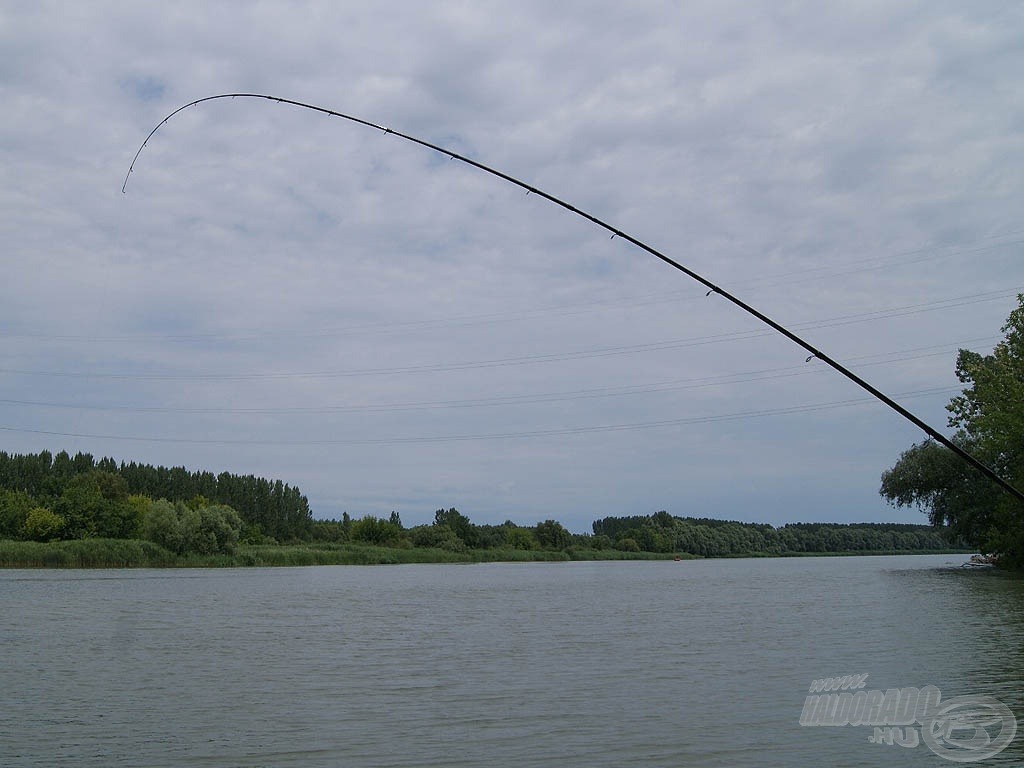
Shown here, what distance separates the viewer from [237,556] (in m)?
80.2

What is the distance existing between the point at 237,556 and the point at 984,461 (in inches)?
2311

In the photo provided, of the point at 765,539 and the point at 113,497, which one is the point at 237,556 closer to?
the point at 113,497

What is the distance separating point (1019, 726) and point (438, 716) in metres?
8.29

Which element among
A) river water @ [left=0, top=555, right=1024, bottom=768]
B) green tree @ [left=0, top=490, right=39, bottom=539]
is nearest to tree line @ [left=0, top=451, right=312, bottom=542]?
green tree @ [left=0, top=490, right=39, bottom=539]

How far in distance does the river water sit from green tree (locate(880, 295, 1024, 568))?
36.9 feet

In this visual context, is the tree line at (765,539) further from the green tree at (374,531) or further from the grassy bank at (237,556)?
the green tree at (374,531)

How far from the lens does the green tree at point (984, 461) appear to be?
4469 centimetres

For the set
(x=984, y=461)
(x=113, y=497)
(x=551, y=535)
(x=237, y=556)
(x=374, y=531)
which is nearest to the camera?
(x=984, y=461)

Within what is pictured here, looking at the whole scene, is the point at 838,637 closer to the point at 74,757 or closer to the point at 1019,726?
the point at 1019,726

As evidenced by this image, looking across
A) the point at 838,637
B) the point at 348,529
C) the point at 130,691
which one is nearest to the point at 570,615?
the point at 838,637

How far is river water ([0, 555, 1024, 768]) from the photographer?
40.0 feet

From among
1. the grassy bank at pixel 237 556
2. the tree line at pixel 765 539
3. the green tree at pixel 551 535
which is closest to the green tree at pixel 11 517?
the grassy bank at pixel 237 556

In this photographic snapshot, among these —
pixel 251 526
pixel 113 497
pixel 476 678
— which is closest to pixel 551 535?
pixel 251 526

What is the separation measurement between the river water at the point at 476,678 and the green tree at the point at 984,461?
11238mm
